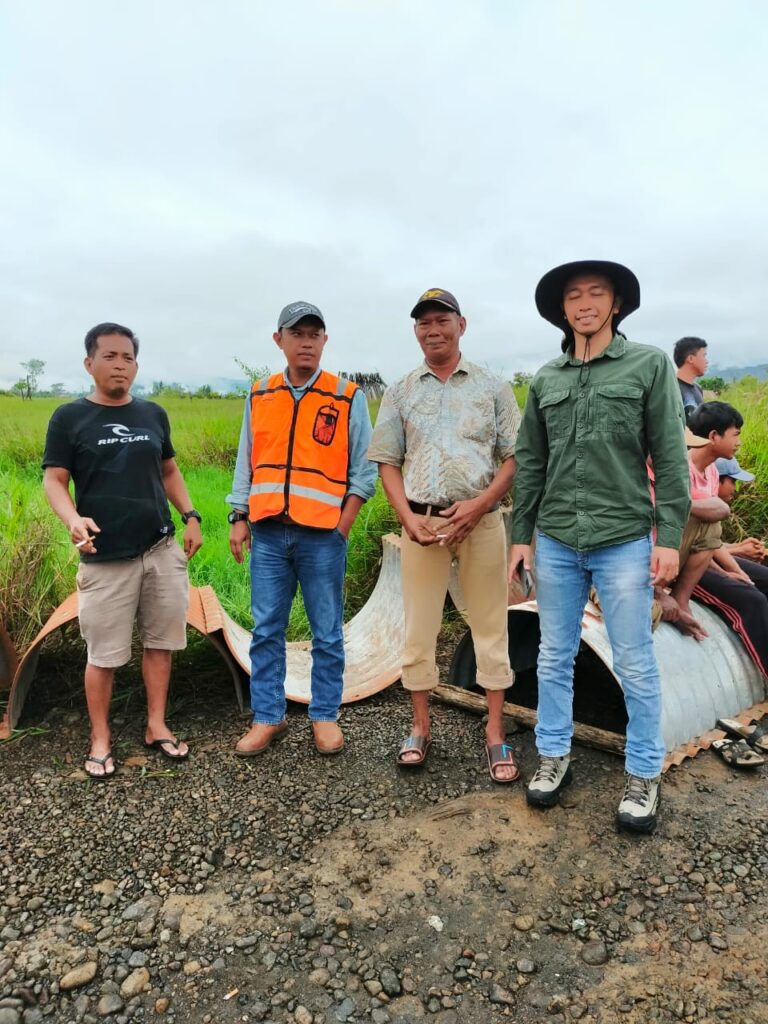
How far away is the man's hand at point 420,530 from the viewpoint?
312cm

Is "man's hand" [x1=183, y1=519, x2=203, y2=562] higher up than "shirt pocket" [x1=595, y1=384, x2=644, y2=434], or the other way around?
"shirt pocket" [x1=595, y1=384, x2=644, y2=434]

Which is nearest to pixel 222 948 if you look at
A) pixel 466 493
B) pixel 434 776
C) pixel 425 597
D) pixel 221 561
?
pixel 434 776

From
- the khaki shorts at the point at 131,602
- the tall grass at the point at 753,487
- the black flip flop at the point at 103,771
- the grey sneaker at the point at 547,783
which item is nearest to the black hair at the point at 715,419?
the grey sneaker at the point at 547,783

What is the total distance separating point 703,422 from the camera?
3961mm

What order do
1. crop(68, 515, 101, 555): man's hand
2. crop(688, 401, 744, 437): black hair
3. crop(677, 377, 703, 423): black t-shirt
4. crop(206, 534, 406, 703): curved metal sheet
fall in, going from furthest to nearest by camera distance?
crop(677, 377, 703, 423): black t-shirt, crop(206, 534, 406, 703): curved metal sheet, crop(688, 401, 744, 437): black hair, crop(68, 515, 101, 555): man's hand

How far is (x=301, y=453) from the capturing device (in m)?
3.33

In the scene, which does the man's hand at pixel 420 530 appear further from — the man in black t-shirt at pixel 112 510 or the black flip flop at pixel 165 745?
the black flip flop at pixel 165 745

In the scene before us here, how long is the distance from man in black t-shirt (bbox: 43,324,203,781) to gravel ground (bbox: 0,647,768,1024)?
446 mm

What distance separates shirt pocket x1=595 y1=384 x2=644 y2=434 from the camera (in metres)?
2.68

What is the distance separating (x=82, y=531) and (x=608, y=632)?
7.35ft

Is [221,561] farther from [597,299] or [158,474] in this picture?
[597,299]

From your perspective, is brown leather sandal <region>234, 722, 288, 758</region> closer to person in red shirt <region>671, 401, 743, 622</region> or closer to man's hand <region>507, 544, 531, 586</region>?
man's hand <region>507, 544, 531, 586</region>

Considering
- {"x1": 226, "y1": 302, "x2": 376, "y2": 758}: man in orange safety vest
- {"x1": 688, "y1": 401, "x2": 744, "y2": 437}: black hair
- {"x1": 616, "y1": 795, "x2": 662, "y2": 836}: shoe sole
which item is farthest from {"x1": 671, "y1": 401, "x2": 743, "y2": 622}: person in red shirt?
{"x1": 226, "y1": 302, "x2": 376, "y2": 758}: man in orange safety vest

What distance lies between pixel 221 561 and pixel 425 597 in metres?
3.32
